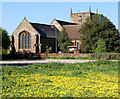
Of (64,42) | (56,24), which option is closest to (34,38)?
(64,42)

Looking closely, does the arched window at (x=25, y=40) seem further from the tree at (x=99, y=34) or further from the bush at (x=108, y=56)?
the bush at (x=108, y=56)

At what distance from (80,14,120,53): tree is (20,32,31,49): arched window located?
56.7ft

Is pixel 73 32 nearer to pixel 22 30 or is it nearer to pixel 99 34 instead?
pixel 22 30

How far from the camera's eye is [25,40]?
69.5 m

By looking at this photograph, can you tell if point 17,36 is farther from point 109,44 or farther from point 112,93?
point 112,93

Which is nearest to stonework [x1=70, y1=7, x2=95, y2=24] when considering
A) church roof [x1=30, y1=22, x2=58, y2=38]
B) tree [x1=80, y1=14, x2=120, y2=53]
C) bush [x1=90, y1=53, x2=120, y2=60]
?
church roof [x1=30, y1=22, x2=58, y2=38]

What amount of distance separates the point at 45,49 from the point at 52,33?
7271 mm

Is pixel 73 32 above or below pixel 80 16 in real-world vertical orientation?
below

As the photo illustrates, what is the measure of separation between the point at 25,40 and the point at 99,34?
22673mm

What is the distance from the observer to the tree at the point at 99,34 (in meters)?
55.0

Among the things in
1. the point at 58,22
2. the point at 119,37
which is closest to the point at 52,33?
the point at 58,22

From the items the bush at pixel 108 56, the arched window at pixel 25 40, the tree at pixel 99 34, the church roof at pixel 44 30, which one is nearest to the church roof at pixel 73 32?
the church roof at pixel 44 30

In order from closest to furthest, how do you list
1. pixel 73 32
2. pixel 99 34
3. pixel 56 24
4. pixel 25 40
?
pixel 99 34
pixel 25 40
pixel 73 32
pixel 56 24

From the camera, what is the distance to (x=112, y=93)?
1102 centimetres
